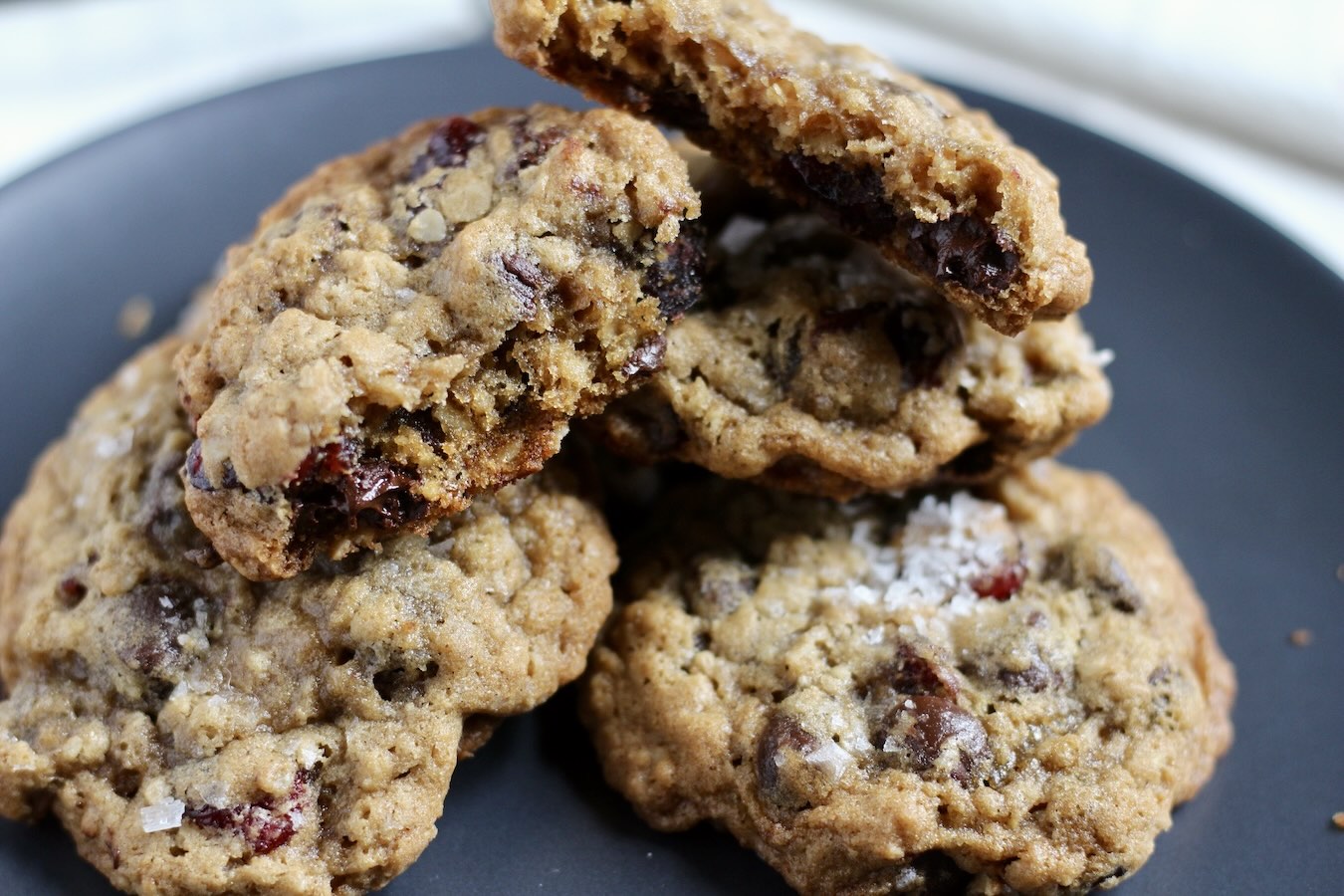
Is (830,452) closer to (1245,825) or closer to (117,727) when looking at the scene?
(1245,825)

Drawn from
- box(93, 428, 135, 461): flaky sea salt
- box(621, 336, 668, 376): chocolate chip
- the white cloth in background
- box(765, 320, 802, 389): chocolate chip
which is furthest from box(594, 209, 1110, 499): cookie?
the white cloth in background

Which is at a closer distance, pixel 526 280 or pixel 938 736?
pixel 526 280

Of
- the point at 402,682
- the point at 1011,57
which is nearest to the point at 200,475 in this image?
the point at 402,682

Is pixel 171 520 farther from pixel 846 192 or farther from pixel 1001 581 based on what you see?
pixel 1001 581

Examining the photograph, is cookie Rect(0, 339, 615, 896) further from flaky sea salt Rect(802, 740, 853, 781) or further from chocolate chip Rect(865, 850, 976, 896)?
chocolate chip Rect(865, 850, 976, 896)

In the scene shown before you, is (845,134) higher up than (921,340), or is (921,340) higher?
(845,134)

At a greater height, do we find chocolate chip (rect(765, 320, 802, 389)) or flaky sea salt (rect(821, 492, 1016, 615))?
chocolate chip (rect(765, 320, 802, 389))
